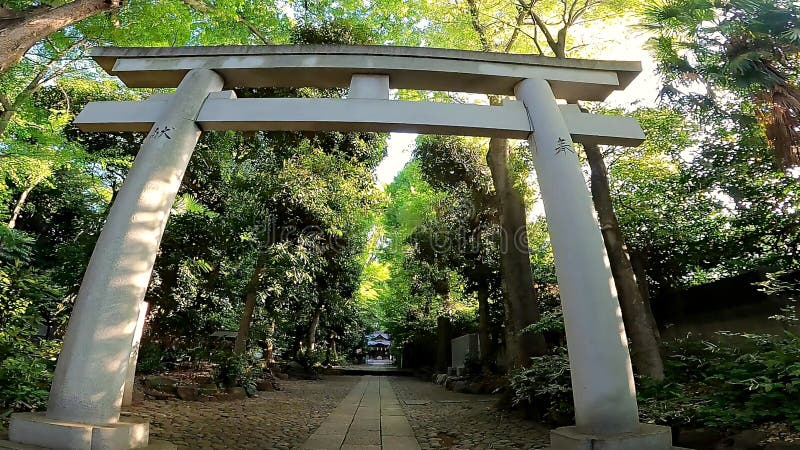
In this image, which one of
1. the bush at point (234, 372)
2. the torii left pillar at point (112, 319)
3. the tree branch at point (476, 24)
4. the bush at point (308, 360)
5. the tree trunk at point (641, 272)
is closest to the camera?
the torii left pillar at point (112, 319)

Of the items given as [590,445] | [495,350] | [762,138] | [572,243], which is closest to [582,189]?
[572,243]

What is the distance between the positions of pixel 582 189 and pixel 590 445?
82.2 inches

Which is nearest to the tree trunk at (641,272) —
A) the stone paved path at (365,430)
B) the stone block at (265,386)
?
the stone paved path at (365,430)

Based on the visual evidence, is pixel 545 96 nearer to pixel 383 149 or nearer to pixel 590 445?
pixel 590 445

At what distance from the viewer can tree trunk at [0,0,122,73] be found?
16.1 feet

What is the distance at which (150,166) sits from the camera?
3980 millimetres

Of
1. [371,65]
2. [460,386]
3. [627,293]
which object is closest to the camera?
[371,65]

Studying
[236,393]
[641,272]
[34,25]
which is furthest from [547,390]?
[34,25]

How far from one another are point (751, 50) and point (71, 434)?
854cm

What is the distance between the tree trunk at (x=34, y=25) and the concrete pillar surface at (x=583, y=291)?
5.70 meters

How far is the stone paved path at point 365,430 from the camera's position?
17.5ft

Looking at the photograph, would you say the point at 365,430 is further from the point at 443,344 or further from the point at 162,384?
the point at 443,344

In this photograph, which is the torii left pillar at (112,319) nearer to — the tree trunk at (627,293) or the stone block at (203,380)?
the tree trunk at (627,293)

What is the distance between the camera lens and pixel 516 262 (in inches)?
378
